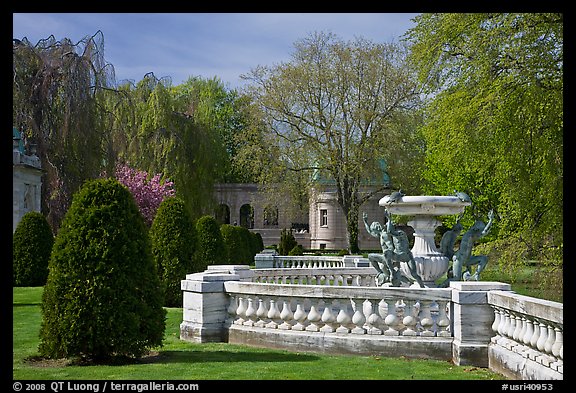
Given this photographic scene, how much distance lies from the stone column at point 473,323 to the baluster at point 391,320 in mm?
774

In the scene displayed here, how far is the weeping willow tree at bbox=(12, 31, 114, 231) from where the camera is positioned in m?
28.1

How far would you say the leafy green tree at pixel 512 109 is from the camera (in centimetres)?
1625

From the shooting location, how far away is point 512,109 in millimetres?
16797

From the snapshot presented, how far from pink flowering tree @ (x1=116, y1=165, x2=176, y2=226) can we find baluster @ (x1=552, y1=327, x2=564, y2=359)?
2774 cm

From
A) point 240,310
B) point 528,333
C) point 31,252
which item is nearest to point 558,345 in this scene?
point 528,333

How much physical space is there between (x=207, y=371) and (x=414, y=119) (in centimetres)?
3113

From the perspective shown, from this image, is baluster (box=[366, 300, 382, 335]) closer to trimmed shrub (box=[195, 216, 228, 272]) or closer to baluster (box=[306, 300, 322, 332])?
baluster (box=[306, 300, 322, 332])

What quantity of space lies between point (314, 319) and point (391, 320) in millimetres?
1057

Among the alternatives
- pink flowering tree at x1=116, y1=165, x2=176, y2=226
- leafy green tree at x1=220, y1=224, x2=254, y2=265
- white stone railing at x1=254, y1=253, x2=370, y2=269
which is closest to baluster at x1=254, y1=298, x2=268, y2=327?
white stone railing at x1=254, y1=253, x2=370, y2=269

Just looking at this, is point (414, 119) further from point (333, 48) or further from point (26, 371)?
point (26, 371)

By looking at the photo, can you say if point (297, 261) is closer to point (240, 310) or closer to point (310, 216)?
point (240, 310)

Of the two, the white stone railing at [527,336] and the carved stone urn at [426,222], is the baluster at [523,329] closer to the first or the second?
the white stone railing at [527,336]

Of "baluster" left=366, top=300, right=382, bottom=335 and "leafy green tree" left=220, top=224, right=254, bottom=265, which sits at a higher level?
"leafy green tree" left=220, top=224, right=254, bottom=265

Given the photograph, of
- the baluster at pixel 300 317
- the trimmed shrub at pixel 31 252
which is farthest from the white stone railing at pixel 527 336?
the trimmed shrub at pixel 31 252
